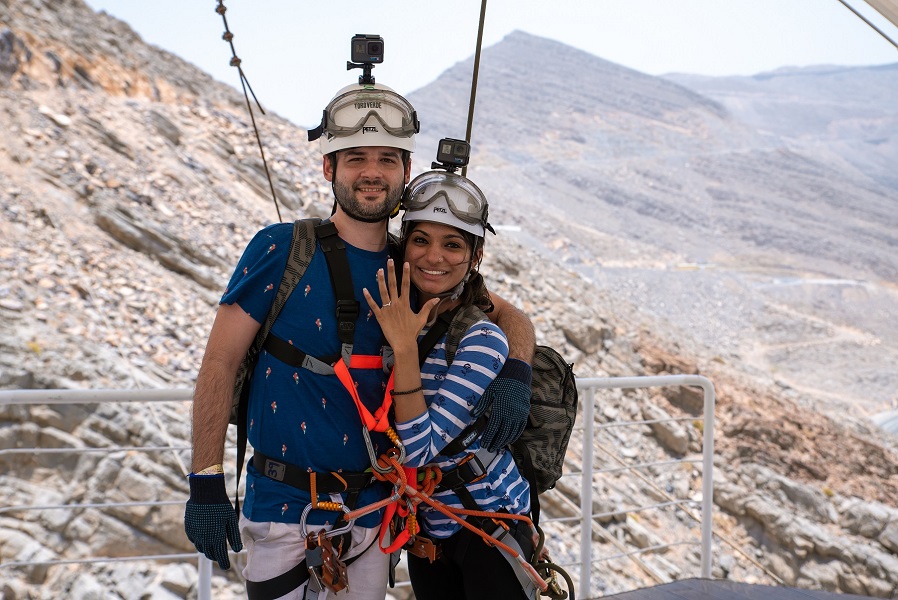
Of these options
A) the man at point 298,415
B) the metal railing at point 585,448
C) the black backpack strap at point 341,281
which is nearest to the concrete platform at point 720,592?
the metal railing at point 585,448

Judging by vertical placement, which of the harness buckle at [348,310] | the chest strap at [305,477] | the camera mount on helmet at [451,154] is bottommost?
the chest strap at [305,477]

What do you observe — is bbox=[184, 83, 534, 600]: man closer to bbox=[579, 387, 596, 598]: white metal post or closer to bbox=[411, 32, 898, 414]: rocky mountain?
bbox=[579, 387, 596, 598]: white metal post

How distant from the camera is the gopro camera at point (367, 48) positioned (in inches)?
66.2

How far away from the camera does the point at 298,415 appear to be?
4.87 ft

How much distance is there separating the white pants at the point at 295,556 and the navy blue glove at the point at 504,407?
318 millimetres

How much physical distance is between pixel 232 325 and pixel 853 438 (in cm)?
1696

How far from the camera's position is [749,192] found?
2000 inches

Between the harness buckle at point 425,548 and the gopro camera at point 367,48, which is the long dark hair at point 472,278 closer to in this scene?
the gopro camera at point 367,48

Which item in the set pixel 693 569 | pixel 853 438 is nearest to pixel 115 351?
pixel 693 569

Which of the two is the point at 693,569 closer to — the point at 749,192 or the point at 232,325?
the point at 232,325

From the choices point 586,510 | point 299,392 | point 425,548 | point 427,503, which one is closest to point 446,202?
point 299,392

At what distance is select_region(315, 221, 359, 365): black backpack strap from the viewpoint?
148cm

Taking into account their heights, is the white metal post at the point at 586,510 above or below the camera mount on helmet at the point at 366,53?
below

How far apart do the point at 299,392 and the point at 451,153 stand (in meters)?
0.67
